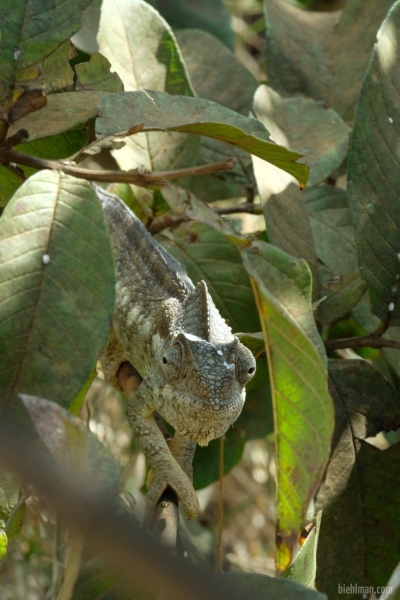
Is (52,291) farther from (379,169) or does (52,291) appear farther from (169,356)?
(379,169)

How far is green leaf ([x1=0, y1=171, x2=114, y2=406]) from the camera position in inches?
35.4

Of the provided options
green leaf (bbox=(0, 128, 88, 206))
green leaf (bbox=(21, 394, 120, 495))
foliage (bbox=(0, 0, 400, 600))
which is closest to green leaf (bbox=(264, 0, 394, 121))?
foliage (bbox=(0, 0, 400, 600))

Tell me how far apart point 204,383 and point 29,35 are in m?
0.55

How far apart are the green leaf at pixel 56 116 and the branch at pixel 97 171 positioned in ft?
0.13

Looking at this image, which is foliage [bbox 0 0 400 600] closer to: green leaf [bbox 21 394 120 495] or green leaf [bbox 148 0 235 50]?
green leaf [bbox 21 394 120 495]

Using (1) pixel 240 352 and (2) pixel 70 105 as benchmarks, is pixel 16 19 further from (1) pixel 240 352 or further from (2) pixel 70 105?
(1) pixel 240 352

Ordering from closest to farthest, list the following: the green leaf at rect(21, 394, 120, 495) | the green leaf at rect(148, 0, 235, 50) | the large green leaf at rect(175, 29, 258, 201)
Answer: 1. the green leaf at rect(21, 394, 120, 495)
2. the large green leaf at rect(175, 29, 258, 201)
3. the green leaf at rect(148, 0, 235, 50)

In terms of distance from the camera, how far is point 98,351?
901 millimetres

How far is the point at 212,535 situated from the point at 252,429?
1449 millimetres

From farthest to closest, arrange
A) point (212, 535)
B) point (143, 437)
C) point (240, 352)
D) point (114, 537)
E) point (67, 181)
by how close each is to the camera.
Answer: point (212, 535) → point (143, 437) → point (240, 352) → point (67, 181) → point (114, 537)

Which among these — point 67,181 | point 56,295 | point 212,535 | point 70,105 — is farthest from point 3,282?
point 212,535

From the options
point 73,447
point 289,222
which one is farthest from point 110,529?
point 289,222

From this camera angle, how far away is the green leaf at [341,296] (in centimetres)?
145

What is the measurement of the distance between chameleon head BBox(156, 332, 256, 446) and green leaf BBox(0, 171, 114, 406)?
0.90 feet
